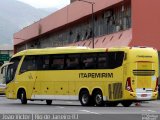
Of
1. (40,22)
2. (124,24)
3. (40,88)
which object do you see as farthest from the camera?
(40,22)

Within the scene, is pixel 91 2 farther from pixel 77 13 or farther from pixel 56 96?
pixel 56 96

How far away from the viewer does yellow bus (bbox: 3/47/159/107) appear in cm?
2947

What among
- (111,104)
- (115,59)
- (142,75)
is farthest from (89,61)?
(142,75)

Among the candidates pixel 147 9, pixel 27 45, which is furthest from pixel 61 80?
pixel 27 45

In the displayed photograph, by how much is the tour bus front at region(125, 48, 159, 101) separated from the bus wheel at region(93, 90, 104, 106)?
151 cm

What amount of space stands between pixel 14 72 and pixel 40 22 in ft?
176

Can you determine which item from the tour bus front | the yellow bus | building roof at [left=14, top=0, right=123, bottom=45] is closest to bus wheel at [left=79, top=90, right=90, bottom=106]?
the yellow bus

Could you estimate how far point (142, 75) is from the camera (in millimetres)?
29703

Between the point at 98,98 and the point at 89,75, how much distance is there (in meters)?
1.41

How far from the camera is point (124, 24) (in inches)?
2254

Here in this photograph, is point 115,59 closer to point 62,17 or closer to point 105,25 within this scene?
point 105,25

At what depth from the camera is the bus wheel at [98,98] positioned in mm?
30016

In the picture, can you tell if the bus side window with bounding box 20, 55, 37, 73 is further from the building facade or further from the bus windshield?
the building facade

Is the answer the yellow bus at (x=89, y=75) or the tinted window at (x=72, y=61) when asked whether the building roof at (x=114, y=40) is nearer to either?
the yellow bus at (x=89, y=75)
